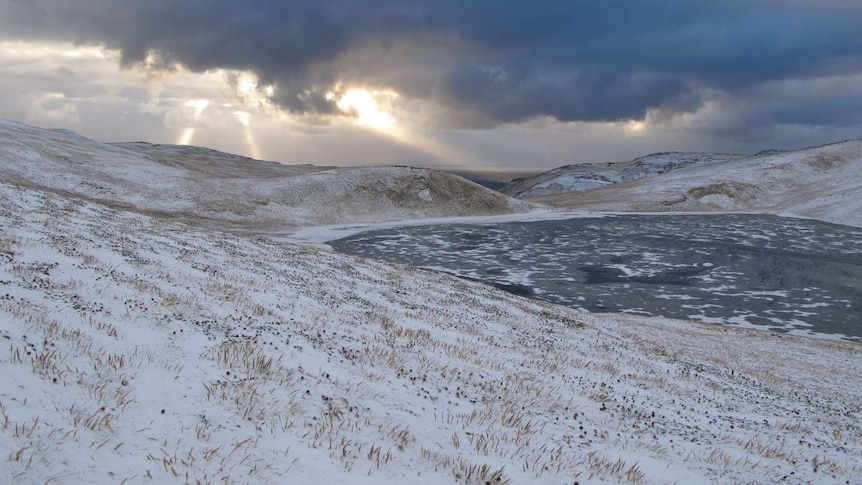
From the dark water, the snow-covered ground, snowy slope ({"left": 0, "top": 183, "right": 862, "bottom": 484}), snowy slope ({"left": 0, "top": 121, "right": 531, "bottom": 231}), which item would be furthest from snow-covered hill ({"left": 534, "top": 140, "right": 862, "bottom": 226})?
snowy slope ({"left": 0, "top": 183, "right": 862, "bottom": 484})

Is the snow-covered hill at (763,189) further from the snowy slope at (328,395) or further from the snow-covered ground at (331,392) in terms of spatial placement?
the snowy slope at (328,395)

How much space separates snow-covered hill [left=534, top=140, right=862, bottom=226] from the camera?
344 feet

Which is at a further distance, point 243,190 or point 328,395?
point 243,190

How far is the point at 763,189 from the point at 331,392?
133866 mm

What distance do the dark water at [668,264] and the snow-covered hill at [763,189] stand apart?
2082 cm

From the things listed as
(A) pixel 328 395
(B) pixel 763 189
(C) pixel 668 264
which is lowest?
(C) pixel 668 264

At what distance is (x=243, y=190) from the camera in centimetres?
8469

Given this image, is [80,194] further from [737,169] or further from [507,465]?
[737,169]

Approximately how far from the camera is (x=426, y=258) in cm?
5381

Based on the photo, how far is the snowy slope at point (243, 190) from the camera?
70.0 meters

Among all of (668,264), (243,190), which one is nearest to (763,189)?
(668,264)

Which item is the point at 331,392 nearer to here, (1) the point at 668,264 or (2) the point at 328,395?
(2) the point at 328,395

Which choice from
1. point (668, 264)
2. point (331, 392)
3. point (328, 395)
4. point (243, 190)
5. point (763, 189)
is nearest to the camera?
point (328, 395)

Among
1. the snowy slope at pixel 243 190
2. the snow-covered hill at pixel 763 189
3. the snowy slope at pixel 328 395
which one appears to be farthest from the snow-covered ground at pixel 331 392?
the snow-covered hill at pixel 763 189
